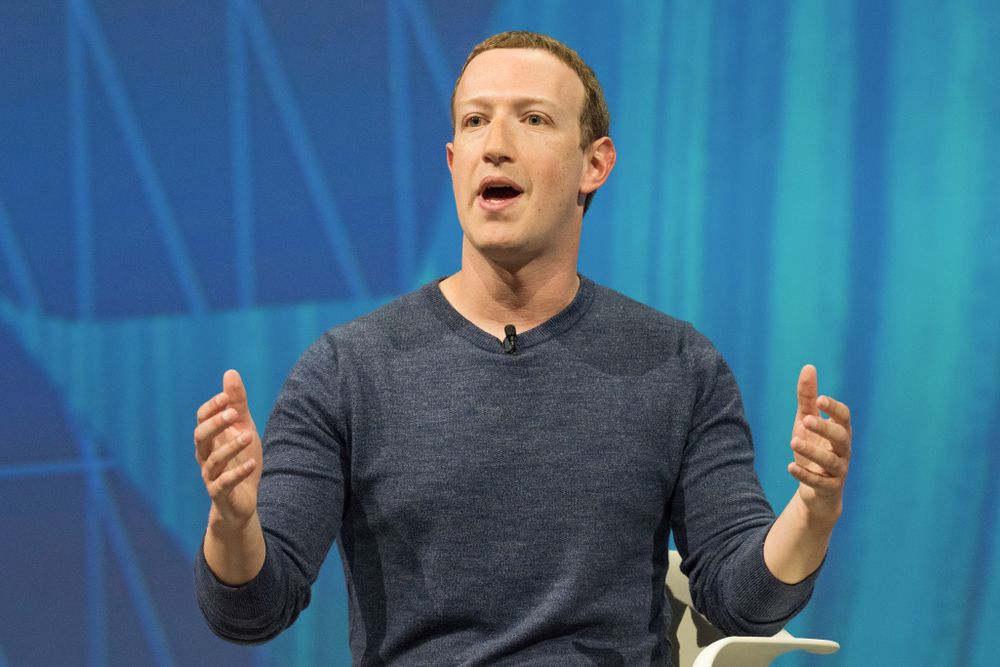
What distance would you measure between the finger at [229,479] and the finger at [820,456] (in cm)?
63

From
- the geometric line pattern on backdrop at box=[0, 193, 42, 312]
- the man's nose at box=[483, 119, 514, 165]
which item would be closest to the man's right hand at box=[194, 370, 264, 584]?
the man's nose at box=[483, 119, 514, 165]

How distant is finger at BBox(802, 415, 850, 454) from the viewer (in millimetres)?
1294

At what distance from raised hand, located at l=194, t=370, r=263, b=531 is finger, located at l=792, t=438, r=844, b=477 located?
2.08 ft

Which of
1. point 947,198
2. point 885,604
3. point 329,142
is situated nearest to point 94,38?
point 329,142

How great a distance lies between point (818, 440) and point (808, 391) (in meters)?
0.06

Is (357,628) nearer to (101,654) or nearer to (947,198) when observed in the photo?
(101,654)

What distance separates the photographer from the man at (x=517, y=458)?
61.3 inches

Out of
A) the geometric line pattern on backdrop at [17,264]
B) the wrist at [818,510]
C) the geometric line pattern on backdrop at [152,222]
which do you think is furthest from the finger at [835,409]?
the geometric line pattern on backdrop at [17,264]

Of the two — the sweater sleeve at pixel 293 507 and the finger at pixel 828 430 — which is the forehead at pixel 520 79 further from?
the finger at pixel 828 430

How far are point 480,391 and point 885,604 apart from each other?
4.34 ft

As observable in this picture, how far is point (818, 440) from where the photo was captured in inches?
52.2

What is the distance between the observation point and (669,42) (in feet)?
8.25

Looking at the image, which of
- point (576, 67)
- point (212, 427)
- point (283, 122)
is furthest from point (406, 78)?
point (212, 427)

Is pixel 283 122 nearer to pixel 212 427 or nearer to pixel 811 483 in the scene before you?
pixel 212 427
